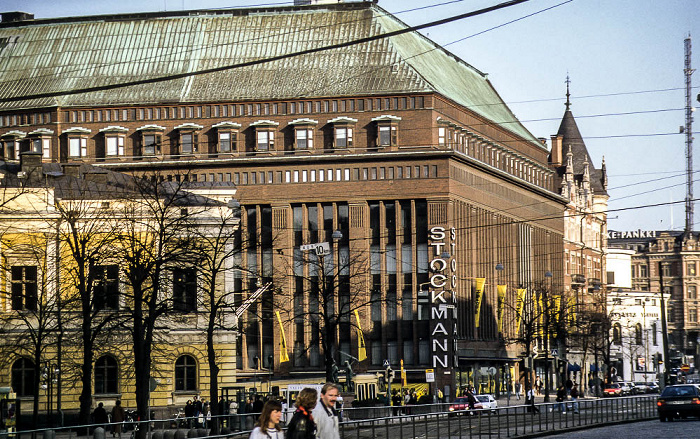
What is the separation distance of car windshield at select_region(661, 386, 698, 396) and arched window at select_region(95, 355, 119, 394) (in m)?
28.4

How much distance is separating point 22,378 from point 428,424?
32.6 meters

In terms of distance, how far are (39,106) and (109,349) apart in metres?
49.7

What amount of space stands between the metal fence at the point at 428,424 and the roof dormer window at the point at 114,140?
55442 mm

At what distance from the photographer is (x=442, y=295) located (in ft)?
349

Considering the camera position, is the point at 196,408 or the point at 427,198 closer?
the point at 196,408

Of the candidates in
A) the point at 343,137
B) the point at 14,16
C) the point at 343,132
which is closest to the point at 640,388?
the point at 343,137

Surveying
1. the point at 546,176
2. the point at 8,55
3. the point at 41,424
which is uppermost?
the point at 8,55

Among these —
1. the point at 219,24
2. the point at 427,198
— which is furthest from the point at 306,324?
the point at 219,24

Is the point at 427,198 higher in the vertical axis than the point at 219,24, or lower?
lower

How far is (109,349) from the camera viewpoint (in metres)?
69.6

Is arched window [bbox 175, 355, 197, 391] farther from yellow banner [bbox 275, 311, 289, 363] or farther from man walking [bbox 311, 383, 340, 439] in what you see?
man walking [bbox 311, 383, 340, 439]

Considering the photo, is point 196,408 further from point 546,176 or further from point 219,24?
point 546,176

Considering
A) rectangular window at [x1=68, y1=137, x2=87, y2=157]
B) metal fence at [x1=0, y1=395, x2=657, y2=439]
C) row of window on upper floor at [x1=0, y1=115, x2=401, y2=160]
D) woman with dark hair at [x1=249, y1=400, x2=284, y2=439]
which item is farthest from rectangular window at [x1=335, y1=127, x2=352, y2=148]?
woman with dark hair at [x1=249, y1=400, x2=284, y2=439]

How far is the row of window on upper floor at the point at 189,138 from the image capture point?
110000 millimetres
